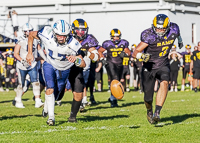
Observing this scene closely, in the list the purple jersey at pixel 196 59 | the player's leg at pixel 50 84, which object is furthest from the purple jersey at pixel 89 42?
the purple jersey at pixel 196 59

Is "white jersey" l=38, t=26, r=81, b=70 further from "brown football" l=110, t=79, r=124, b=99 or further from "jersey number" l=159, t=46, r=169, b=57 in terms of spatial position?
"jersey number" l=159, t=46, r=169, b=57

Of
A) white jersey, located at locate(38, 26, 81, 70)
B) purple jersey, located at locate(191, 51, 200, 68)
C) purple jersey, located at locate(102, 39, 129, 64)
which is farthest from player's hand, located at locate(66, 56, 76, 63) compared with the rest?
purple jersey, located at locate(191, 51, 200, 68)

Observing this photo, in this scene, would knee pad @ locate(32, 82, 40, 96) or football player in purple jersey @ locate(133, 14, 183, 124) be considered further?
knee pad @ locate(32, 82, 40, 96)

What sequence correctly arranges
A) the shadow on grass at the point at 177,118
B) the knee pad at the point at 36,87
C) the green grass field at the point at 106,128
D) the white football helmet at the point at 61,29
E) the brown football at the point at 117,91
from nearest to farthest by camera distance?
the green grass field at the point at 106,128 → the white football helmet at the point at 61,29 → the shadow on grass at the point at 177,118 → the brown football at the point at 117,91 → the knee pad at the point at 36,87

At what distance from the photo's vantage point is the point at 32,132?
774 cm

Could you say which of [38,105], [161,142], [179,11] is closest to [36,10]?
[179,11]

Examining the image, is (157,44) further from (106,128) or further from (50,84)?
(50,84)

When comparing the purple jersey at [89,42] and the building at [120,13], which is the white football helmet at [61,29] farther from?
the building at [120,13]

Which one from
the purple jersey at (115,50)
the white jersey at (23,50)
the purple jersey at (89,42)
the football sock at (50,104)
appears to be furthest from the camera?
the purple jersey at (115,50)

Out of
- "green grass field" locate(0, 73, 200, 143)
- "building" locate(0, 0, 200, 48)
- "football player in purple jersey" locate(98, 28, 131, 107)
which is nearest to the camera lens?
"green grass field" locate(0, 73, 200, 143)

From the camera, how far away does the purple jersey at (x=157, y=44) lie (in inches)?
340

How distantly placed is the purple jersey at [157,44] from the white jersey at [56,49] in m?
1.22

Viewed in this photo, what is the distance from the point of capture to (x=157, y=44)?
867 cm

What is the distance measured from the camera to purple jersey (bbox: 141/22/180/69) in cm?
864
